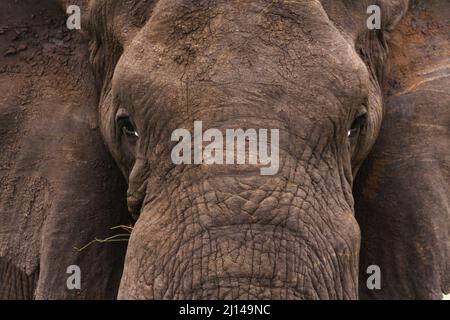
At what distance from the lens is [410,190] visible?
5.69m

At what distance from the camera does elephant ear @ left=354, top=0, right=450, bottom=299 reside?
18.6ft

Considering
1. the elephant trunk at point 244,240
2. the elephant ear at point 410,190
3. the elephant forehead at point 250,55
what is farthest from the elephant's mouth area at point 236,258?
the elephant ear at point 410,190

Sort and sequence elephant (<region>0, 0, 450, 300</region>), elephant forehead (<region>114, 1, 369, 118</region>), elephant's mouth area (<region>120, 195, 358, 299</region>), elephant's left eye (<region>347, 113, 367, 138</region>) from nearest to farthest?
elephant's mouth area (<region>120, 195, 358, 299</region>)
elephant (<region>0, 0, 450, 300</region>)
elephant forehead (<region>114, 1, 369, 118</region>)
elephant's left eye (<region>347, 113, 367, 138</region>)

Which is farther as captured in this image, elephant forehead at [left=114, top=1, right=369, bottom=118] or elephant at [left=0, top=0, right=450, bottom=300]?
elephant forehead at [left=114, top=1, right=369, bottom=118]

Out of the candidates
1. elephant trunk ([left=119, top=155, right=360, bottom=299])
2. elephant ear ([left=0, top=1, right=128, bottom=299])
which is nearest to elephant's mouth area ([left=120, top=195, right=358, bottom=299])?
elephant trunk ([left=119, top=155, right=360, bottom=299])

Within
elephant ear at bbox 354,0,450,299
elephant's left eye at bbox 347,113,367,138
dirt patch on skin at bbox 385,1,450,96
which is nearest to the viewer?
elephant's left eye at bbox 347,113,367,138

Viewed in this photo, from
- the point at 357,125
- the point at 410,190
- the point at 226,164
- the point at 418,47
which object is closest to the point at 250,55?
the point at 226,164

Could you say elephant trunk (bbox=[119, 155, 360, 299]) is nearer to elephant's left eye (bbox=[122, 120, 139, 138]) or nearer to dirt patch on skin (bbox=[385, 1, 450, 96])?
elephant's left eye (bbox=[122, 120, 139, 138])

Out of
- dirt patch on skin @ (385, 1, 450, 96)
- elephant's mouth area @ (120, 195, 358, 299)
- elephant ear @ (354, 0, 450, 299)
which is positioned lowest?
elephant's mouth area @ (120, 195, 358, 299)

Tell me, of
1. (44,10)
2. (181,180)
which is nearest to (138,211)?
(181,180)

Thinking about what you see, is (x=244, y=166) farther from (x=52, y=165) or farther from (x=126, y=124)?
(x=52, y=165)

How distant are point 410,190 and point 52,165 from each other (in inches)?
57.4

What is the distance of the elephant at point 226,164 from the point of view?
15.7ft

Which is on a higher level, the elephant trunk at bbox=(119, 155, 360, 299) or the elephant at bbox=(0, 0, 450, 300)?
the elephant at bbox=(0, 0, 450, 300)
